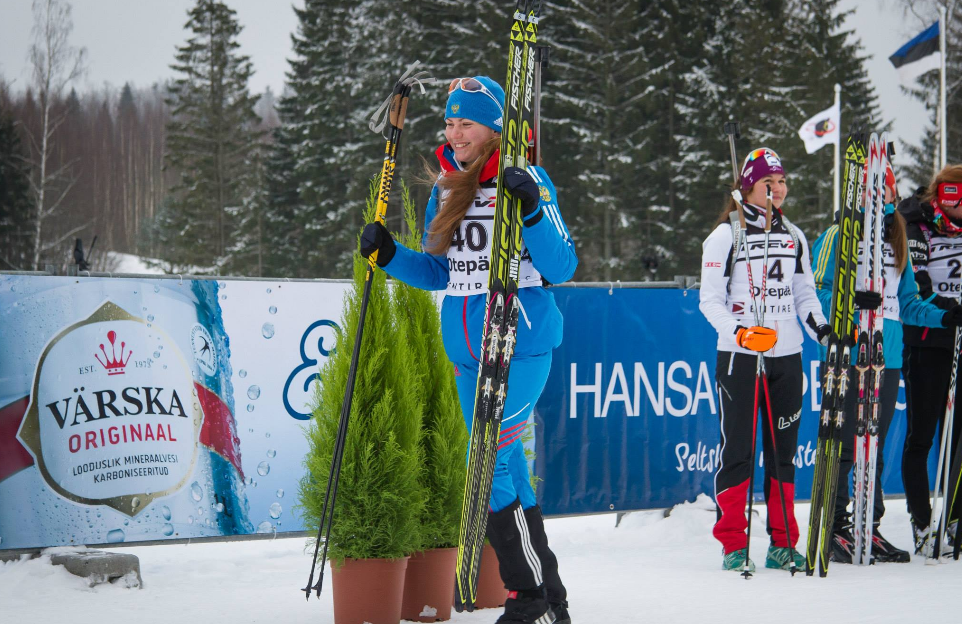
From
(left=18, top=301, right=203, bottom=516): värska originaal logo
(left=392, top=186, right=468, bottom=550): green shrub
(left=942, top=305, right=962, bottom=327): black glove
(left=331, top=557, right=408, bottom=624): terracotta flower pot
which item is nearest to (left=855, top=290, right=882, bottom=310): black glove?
(left=942, top=305, right=962, bottom=327): black glove

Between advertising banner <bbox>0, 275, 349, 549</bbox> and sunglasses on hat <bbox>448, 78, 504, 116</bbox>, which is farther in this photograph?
advertising banner <bbox>0, 275, 349, 549</bbox>

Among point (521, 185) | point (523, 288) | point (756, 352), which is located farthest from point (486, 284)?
point (756, 352)

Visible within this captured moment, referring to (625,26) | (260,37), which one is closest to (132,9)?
(260,37)

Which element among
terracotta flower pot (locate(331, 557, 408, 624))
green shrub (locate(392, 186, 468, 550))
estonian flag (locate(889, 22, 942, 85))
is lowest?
terracotta flower pot (locate(331, 557, 408, 624))

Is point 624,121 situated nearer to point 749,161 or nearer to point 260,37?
point 260,37

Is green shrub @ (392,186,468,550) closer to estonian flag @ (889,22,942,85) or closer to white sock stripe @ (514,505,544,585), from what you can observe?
white sock stripe @ (514,505,544,585)

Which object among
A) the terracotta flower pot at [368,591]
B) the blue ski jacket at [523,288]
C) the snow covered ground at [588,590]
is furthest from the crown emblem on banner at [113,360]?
the blue ski jacket at [523,288]

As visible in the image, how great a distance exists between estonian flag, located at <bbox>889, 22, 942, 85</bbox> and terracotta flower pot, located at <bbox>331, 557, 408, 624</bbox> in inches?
→ 807

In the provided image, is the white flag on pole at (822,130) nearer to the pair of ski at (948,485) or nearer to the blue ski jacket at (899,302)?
the blue ski jacket at (899,302)

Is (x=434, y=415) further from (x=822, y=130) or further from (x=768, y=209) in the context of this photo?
(x=822, y=130)

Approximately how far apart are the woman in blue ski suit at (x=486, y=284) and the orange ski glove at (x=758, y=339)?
1411mm

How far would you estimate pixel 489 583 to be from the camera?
369cm

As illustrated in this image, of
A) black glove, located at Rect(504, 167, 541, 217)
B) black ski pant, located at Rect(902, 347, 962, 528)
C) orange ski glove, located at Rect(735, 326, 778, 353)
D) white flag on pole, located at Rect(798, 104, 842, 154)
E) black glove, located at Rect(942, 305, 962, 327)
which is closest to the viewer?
black glove, located at Rect(504, 167, 541, 217)

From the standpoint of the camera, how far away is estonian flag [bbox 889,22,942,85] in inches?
803
